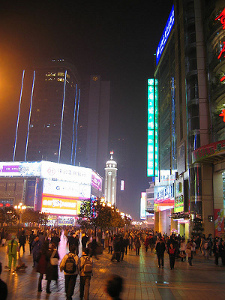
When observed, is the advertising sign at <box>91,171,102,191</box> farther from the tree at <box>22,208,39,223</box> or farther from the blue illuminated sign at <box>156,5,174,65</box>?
the blue illuminated sign at <box>156,5,174,65</box>

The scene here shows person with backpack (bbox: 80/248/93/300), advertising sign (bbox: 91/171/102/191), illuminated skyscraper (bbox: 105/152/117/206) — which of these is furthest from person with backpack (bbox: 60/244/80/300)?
illuminated skyscraper (bbox: 105/152/117/206)

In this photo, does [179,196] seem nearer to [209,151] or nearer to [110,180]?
[209,151]

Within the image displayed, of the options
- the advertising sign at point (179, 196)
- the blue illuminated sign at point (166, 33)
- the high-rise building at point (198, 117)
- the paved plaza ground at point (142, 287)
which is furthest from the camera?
the blue illuminated sign at point (166, 33)

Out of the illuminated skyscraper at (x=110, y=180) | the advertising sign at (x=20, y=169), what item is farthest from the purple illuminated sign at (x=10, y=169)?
the illuminated skyscraper at (x=110, y=180)

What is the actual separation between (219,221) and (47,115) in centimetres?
10681

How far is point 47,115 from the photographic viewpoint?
129 meters

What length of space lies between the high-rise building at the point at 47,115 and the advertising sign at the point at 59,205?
104ft

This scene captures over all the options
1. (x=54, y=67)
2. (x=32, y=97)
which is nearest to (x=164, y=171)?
(x=32, y=97)

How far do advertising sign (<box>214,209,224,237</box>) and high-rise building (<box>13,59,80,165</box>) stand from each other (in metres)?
98.0

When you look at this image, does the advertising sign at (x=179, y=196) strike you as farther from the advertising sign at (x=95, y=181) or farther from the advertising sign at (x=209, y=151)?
the advertising sign at (x=95, y=181)

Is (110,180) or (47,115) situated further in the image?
(110,180)

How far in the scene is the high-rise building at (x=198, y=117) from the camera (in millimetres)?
32438

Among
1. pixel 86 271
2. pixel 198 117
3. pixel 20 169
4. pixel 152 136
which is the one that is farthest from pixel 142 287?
pixel 20 169

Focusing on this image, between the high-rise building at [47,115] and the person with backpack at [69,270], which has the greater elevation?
the high-rise building at [47,115]
